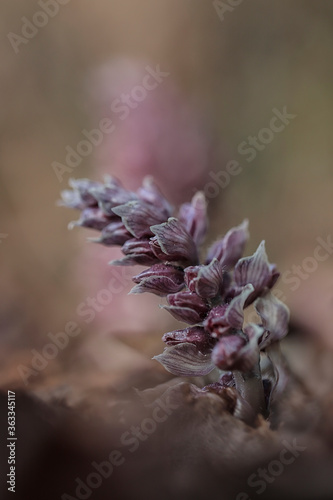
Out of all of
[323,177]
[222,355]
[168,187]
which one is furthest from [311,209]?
[222,355]

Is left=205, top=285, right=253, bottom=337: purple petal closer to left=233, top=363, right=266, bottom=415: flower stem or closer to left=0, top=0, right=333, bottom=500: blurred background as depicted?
left=233, top=363, right=266, bottom=415: flower stem

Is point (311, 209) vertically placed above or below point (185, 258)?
above

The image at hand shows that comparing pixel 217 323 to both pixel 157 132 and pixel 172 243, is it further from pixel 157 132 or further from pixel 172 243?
pixel 157 132

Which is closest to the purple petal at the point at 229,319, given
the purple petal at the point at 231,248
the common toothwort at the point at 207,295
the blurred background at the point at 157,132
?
the common toothwort at the point at 207,295

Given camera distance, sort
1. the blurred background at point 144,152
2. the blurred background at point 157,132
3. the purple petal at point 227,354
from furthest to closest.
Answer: the blurred background at point 157,132 → the blurred background at point 144,152 → the purple petal at point 227,354

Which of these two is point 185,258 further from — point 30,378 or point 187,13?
point 187,13

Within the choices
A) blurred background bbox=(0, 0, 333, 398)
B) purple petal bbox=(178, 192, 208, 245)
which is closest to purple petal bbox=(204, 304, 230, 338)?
purple petal bbox=(178, 192, 208, 245)

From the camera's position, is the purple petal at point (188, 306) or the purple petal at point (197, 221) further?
the purple petal at point (197, 221)

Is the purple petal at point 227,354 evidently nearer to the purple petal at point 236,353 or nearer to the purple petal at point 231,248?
the purple petal at point 236,353
